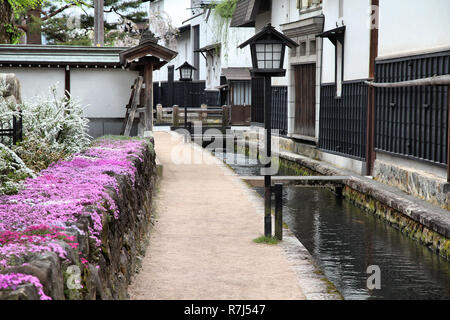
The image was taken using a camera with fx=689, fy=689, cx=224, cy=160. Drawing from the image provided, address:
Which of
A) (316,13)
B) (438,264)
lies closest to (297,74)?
(316,13)

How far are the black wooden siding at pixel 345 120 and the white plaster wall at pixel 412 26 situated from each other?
175cm

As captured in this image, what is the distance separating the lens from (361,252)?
10141mm

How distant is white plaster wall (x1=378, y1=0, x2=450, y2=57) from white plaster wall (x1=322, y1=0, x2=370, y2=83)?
0.89m

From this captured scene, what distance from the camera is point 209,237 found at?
31.2ft

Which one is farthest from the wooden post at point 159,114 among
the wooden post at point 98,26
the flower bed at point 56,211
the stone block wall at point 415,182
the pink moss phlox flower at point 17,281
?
the pink moss phlox flower at point 17,281

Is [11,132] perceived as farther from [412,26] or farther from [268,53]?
[412,26]

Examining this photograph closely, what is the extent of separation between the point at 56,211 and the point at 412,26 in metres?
10.0

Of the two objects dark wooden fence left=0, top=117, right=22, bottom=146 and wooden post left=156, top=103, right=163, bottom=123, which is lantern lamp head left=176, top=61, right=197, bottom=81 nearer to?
wooden post left=156, top=103, right=163, bottom=123

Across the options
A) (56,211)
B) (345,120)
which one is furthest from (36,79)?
(56,211)

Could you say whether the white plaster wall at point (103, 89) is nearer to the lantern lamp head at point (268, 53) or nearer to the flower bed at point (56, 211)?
the lantern lamp head at point (268, 53)

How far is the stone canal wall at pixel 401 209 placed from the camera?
393 inches
